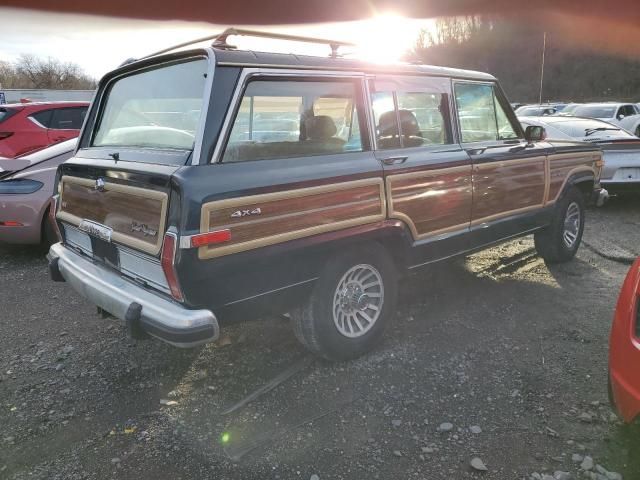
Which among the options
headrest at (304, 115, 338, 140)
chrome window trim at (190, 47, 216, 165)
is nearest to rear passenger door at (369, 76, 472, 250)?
headrest at (304, 115, 338, 140)

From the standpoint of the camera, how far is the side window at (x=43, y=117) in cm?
744

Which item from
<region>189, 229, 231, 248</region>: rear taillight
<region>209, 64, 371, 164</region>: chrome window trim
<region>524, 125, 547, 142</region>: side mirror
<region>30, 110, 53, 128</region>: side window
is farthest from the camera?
<region>30, 110, 53, 128</region>: side window

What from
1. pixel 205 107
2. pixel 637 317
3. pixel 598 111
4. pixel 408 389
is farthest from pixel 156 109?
pixel 598 111

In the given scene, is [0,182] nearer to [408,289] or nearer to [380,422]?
[408,289]

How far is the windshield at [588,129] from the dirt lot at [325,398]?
4.68 metres

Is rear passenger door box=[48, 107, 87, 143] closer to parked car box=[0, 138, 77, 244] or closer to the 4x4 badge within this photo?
parked car box=[0, 138, 77, 244]

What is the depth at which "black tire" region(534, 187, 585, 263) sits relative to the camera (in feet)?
17.4

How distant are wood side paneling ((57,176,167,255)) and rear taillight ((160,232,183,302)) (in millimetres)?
82

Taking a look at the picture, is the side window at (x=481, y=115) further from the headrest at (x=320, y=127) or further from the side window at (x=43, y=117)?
the side window at (x=43, y=117)

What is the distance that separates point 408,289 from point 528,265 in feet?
5.05

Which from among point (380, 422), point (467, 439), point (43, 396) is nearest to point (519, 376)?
point (467, 439)

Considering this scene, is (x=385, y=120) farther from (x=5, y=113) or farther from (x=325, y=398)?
(x=5, y=113)

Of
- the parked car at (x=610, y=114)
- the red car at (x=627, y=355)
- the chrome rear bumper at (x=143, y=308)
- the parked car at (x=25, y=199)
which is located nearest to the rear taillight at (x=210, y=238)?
the chrome rear bumper at (x=143, y=308)

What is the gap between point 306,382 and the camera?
3.31 m
